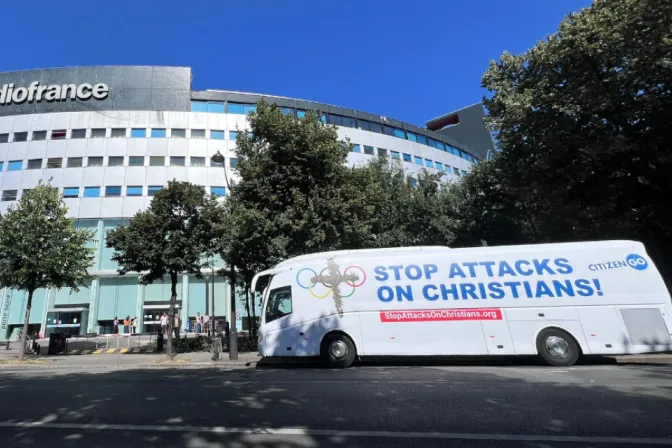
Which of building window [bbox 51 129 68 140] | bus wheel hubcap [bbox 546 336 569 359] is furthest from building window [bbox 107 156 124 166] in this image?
bus wheel hubcap [bbox 546 336 569 359]

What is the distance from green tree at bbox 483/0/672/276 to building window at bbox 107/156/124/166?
32.4 m

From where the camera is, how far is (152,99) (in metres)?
37.4

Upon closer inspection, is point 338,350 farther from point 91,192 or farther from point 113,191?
point 91,192

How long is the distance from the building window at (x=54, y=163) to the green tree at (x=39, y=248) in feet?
65.6

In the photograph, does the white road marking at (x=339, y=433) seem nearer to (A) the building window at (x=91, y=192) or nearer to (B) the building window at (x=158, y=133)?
(A) the building window at (x=91, y=192)

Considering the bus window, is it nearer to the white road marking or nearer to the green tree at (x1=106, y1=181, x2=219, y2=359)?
the green tree at (x1=106, y1=181, x2=219, y2=359)

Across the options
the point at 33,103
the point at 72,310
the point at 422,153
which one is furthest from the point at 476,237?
the point at 33,103

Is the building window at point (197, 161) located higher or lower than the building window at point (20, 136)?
lower

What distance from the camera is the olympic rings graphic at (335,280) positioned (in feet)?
36.0

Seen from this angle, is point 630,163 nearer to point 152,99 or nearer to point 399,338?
point 399,338

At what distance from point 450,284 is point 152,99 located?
37.6 meters

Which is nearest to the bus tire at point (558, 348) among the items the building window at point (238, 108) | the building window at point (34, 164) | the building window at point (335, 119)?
the building window at point (335, 119)

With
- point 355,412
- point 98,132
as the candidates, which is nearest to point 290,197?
point 355,412

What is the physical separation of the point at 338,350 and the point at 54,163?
3674 centimetres
